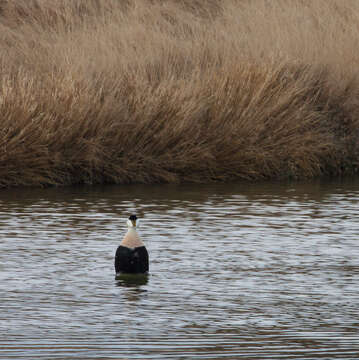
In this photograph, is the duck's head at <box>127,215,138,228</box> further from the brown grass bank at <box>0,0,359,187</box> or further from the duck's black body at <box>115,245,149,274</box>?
the brown grass bank at <box>0,0,359,187</box>

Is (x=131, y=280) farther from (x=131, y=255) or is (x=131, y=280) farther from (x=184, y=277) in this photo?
(x=184, y=277)

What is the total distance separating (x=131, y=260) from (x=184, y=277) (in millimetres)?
457

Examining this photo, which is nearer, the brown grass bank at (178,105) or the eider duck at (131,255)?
the eider duck at (131,255)

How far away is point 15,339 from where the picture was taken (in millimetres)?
7027

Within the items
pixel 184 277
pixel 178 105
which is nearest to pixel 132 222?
pixel 184 277

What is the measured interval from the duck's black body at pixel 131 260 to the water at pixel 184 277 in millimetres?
91

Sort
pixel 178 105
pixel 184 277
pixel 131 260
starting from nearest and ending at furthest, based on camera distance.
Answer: pixel 131 260, pixel 184 277, pixel 178 105

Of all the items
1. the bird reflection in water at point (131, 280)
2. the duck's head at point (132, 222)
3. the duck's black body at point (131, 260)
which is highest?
the duck's head at point (132, 222)

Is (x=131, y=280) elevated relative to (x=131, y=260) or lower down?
lower down

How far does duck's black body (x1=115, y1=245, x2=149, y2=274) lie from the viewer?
9242 mm

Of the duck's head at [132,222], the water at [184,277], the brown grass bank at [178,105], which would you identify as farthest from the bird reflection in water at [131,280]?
the brown grass bank at [178,105]

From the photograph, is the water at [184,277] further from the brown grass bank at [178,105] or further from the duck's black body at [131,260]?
the brown grass bank at [178,105]

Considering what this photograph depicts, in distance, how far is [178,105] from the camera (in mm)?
16281

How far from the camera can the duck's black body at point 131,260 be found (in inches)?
364
